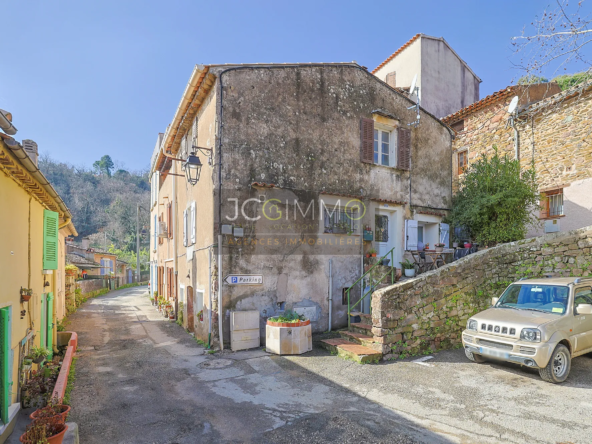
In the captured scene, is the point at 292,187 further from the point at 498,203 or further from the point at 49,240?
the point at 498,203

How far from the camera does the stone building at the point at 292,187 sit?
31.9 ft

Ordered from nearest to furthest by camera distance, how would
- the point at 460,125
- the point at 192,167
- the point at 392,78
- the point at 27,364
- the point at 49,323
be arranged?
the point at 27,364
the point at 49,323
the point at 192,167
the point at 460,125
the point at 392,78

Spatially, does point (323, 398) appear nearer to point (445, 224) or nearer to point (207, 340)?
point (207, 340)

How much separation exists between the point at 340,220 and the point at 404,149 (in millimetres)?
3538

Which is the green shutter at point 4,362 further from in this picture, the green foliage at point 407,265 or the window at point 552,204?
the window at point 552,204

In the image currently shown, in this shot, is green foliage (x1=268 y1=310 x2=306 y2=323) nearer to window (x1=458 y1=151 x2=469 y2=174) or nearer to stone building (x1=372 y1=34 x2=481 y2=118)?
window (x1=458 y1=151 x2=469 y2=174)

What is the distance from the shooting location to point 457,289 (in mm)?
9125

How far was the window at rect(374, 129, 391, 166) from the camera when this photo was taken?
1221 cm

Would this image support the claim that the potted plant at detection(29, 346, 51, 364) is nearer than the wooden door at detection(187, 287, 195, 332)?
Yes

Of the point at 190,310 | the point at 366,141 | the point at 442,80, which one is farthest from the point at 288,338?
the point at 442,80

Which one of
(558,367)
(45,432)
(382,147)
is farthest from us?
(382,147)

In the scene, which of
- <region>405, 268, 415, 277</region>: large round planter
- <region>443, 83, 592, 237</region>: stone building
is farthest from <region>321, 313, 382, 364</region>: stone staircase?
<region>443, 83, 592, 237</region>: stone building

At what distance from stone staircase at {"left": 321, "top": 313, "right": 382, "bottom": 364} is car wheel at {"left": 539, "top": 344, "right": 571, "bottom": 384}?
3.00m

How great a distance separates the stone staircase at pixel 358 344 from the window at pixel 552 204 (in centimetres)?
→ 973
